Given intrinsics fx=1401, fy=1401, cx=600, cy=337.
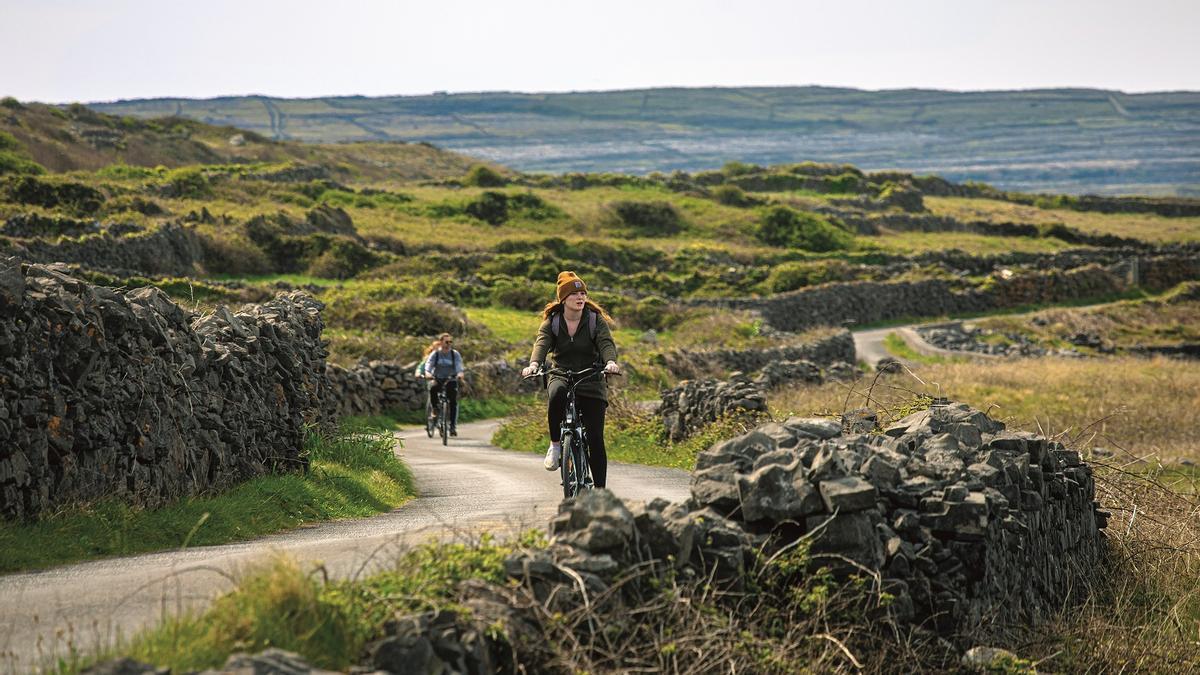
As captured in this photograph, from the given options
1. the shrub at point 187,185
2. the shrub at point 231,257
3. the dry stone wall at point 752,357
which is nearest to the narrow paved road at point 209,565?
the dry stone wall at point 752,357

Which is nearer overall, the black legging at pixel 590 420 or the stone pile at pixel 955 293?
the black legging at pixel 590 420

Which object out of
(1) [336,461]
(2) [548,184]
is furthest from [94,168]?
(1) [336,461]

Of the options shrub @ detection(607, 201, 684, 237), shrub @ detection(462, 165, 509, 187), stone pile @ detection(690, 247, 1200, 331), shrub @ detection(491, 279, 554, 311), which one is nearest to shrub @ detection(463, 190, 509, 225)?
shrub @ detection(607, 201, 684, 237)

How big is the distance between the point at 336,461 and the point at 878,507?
921 cm

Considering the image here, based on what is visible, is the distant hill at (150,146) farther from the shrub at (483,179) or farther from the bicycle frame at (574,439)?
the bicycle frame at (574,439)

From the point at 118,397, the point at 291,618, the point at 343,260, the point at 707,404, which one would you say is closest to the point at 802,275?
the point at 343,260

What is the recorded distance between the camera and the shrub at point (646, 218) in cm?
8619

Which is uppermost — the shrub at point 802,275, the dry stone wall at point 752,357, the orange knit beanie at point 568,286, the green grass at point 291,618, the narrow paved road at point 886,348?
the orange knit beanie at point 568,286

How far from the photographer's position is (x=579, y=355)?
12.5 m

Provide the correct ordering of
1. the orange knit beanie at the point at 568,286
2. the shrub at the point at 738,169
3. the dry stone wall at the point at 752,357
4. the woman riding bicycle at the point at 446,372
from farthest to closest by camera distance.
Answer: the shrub at the point at 738,169, the dry stone wall at the point at 752,357, the woman riding bicycle at the point at 446,372, the orange knit beanie at the point at 568,286

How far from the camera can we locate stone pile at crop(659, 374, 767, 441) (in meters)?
22.2

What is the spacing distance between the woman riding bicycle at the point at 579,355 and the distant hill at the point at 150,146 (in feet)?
222

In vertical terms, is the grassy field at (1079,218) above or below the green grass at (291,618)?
below

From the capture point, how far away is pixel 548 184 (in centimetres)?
10656
